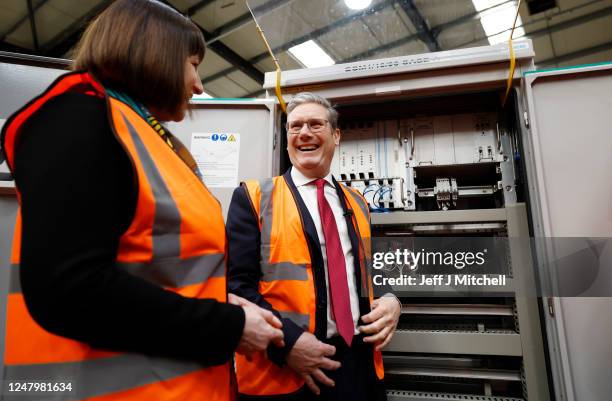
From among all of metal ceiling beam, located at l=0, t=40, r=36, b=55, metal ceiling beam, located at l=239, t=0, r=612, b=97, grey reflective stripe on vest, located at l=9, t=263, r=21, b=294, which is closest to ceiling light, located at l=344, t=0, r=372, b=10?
metal ceiling beam, located at l=239, t=0, r=612, b=97

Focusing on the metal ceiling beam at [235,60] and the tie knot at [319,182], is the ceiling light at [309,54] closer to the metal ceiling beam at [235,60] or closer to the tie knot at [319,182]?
the tie knot at [319,182]

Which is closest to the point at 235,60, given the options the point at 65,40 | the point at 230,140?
the point at 65,40

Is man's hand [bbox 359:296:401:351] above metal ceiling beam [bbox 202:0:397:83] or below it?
below

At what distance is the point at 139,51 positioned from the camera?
0.64 meters

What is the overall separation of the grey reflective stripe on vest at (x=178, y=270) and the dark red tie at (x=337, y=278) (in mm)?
467

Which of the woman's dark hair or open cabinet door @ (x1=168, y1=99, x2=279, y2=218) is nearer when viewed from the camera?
the woman's dark hair

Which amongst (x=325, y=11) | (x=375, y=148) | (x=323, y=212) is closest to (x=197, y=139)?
(x=323, y=212)

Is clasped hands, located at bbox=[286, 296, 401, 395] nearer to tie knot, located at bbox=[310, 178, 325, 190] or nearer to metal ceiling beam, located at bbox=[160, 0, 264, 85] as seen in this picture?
tie knot, located at bbox=[310, 178, 325, 190]

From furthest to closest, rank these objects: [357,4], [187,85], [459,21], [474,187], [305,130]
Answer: [459,21] < [357,4] < [474,187] < [305,130] < [187,85]

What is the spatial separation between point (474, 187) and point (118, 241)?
1531 millimetres

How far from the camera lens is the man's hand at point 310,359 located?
90 cm

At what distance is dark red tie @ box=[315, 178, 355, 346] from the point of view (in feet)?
3.37

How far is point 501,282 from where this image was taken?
138 cm
